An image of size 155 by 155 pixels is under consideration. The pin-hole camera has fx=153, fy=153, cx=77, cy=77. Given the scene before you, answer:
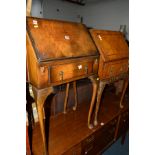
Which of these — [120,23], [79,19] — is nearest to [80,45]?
[120,23]

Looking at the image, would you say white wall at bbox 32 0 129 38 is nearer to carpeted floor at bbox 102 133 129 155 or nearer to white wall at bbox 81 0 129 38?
white wall at bbox 81 0 129 38

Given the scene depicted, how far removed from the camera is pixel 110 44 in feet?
5.08

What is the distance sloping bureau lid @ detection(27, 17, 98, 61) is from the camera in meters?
1.00

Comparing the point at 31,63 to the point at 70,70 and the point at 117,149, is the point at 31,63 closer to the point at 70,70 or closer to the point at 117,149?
the point at 70,70

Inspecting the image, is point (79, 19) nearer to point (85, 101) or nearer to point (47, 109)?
point (85, 101)

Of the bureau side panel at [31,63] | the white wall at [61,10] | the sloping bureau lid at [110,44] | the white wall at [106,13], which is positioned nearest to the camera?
the bureau side panel at [31,63]

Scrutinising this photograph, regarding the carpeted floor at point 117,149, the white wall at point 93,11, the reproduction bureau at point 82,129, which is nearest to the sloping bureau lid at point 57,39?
the reproduction bureau at point 82,129

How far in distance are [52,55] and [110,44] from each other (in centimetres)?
75

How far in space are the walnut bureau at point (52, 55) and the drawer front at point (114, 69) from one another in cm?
23

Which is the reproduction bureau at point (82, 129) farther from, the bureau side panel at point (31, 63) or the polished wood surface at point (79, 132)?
the bureau side panel at point (31, 63)

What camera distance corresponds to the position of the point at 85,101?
2.12 metres

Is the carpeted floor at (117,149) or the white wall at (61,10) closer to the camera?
the carpeted floor at (117,149)

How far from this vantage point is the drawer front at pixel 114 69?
148cm
